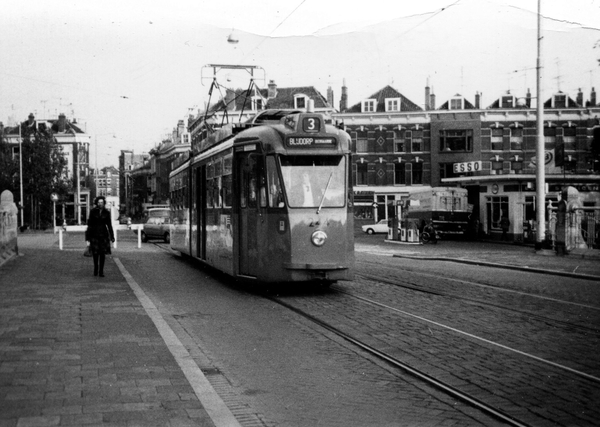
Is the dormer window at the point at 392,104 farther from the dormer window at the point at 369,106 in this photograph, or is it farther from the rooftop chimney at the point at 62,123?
the rooftop chimney at the point at 62,123

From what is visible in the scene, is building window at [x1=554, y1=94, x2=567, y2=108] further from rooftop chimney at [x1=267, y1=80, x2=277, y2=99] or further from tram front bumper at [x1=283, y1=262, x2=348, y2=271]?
tram front bumper at [x1=283, y1=262, x2=348, y2=271]

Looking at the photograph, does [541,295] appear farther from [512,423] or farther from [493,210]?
[493,210]

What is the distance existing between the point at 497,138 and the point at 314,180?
5637 cm

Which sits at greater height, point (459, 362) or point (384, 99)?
point (384, 99)

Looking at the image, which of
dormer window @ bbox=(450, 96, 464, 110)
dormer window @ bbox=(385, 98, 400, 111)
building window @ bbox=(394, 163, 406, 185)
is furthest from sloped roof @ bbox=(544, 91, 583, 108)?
building window @ bbox=(394, 163, 406, 185)

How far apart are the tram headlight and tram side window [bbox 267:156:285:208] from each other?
81cm

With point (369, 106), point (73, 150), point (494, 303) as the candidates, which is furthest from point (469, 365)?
point (73, 150)

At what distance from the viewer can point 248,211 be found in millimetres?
14227

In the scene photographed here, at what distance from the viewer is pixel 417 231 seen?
41.2 meters

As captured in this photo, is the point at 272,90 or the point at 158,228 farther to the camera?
the point at 272,90

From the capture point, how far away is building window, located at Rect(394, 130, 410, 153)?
6894cm

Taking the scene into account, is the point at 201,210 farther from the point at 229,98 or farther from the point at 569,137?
the point at 569,137

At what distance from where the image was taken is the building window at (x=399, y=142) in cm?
6894

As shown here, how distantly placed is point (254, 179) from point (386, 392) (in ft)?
25.6
